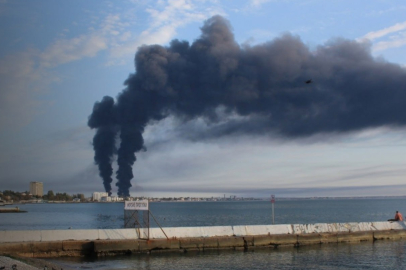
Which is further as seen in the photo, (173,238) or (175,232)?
(175,232)

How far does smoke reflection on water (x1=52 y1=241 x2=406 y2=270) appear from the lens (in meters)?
24.8

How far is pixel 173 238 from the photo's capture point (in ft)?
96.5

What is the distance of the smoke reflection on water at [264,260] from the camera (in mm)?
24828

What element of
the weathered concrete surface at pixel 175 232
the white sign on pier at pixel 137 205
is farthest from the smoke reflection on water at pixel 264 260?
the white sign on pier at pixel 137 205

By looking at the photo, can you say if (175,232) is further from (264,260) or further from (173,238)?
(264,260)

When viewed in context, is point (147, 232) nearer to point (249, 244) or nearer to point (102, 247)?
point (102, 247)

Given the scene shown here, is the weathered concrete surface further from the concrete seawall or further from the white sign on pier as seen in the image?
the white sign on pier

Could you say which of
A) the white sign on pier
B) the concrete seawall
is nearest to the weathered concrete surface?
the concrete seawall

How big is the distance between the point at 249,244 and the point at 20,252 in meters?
14.5

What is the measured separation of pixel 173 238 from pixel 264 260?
241 inches

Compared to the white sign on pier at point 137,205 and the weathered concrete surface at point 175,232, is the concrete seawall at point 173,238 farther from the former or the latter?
the white sign on pier at point 137,205

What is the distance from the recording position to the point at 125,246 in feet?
91.5

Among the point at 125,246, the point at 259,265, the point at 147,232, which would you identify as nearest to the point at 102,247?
the point at 125,246

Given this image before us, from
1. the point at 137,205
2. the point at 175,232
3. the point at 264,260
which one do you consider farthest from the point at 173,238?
the point at 264,260
